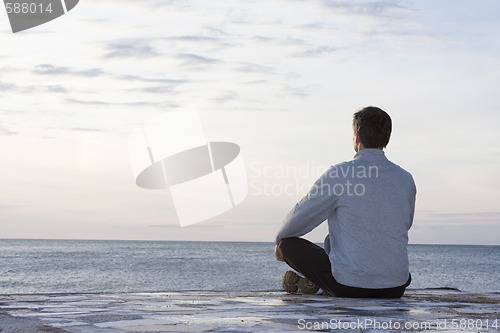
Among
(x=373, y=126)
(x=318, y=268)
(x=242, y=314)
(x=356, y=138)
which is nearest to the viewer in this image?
(x=242, y=314)

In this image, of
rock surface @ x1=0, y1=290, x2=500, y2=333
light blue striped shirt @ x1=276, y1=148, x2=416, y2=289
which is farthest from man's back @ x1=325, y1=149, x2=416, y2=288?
rock surface @ x1=0, y1=290, x2=500, y2=333

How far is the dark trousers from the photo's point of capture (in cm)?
554

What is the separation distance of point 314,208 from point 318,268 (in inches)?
21.2

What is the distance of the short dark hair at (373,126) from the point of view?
528 centimetres

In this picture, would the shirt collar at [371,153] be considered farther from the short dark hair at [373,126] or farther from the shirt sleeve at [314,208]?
the shirt sleeve at [314,208]

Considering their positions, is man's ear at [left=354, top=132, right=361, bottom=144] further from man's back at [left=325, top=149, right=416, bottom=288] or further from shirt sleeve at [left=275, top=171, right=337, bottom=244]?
shirt sleeve at [left=275, top=171, right=337, bottom=244]

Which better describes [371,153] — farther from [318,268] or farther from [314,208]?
[318,268]

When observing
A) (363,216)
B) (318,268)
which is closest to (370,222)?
(363,216)

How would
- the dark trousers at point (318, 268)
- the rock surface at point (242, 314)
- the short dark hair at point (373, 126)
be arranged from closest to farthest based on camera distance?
1. the rock surface at point (242, 314)
2. the short dark hair at point (373, 126)
3. the dark trousers at point (318, 268)

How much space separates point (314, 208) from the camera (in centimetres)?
537

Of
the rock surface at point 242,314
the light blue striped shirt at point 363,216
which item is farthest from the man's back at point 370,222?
the rock surface at point 242,314

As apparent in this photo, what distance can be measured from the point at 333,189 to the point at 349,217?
25 cm

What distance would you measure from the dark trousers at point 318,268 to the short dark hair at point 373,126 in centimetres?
92

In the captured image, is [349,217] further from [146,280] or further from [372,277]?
[146,280]
